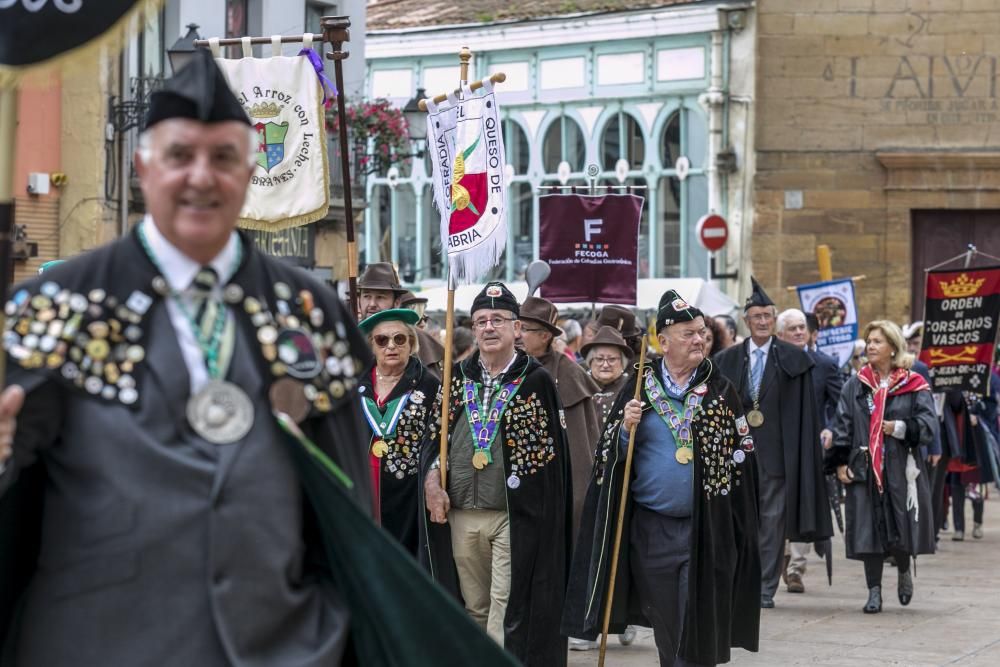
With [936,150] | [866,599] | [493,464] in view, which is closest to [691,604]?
[493,464]

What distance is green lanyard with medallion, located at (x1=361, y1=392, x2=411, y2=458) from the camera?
32.7 feet

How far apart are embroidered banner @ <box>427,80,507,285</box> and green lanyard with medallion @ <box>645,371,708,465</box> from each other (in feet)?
4.58

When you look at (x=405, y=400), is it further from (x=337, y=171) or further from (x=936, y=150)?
(x=936, y=150)

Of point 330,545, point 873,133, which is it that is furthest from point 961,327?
point 330,545

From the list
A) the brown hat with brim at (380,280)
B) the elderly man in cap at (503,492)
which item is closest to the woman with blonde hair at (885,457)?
the brown hat with brim at (380,280)

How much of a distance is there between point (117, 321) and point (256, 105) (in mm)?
7168

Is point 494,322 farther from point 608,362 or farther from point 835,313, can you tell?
point 835,313

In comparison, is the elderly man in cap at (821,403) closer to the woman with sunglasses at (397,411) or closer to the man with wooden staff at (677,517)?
the man with wooden staff at (677,517)

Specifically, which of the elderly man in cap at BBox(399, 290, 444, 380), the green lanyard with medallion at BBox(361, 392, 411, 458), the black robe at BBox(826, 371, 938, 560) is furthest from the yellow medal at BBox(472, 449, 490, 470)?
the black robe at BBox(826, 371, 938, 560)

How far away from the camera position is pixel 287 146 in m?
11.2

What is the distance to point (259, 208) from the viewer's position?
11172 mm

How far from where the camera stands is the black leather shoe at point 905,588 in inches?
539

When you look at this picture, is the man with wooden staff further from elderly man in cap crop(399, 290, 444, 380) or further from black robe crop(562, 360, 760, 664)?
elderly man in cap crop(399, 290, 444, 380)

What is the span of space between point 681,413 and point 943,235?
78.3ft
